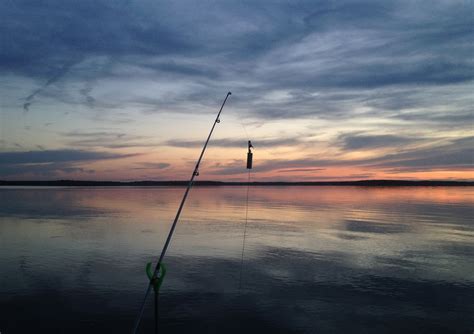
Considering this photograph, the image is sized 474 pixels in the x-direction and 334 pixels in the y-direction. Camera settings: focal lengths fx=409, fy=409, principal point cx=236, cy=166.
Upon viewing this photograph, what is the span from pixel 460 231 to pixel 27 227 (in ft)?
83.6

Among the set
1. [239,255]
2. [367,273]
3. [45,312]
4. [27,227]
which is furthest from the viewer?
[27,227]

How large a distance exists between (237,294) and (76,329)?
4.36 metres

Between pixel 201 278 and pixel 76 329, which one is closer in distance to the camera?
pixel 76 329

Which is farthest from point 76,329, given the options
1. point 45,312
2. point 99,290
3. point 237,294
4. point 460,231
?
point 460,231

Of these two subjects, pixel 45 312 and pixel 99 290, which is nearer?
pixel 45 312

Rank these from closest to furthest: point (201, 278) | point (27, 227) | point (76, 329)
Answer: point (76, 329)
point (201, 278)
point (27, 227)

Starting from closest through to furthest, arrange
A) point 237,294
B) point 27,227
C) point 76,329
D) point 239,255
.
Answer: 1. point 76,329
2. point 237,294
3. point 239,255
4. point 27,227

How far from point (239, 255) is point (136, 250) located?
4.47 metres

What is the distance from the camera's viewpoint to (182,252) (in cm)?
1730

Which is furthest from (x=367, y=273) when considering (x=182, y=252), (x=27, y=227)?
(x=27, y=227)

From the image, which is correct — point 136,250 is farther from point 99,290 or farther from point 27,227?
point 27,227

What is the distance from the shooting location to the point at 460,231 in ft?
79.7

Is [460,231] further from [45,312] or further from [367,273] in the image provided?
[45,312]

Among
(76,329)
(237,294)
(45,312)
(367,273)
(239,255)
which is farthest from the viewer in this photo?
(239,255)
